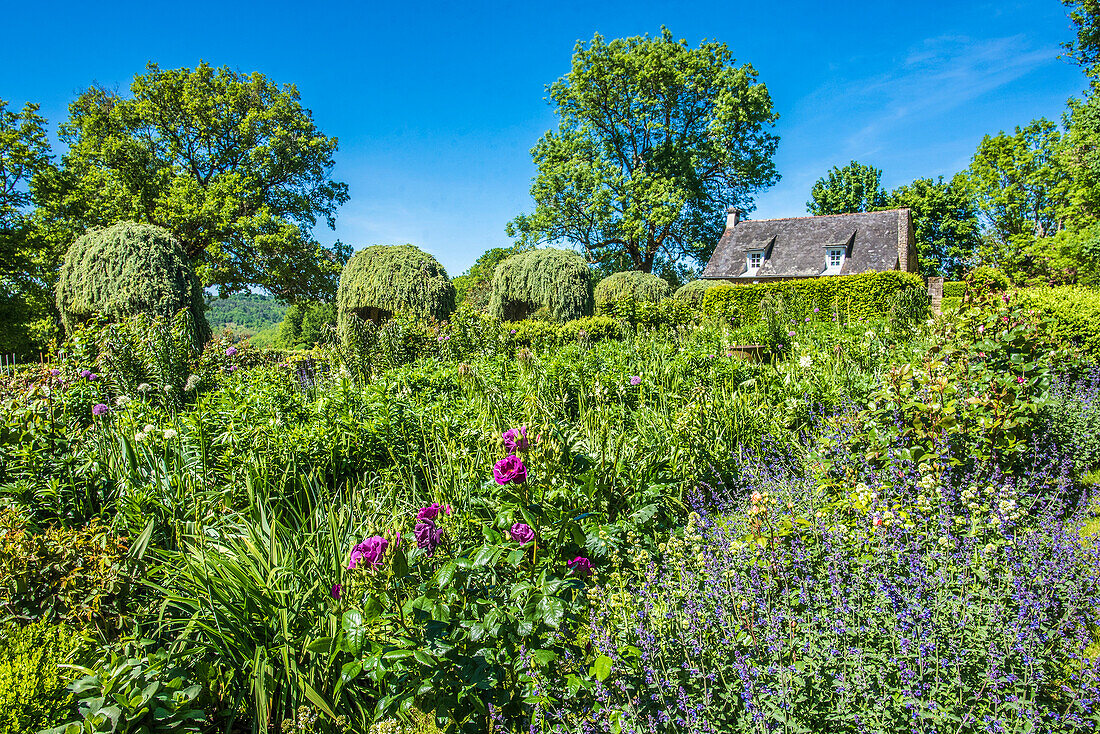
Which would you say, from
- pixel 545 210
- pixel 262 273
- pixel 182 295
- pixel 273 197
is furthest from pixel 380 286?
pixel 545 210

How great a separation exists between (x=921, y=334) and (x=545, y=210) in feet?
60.3

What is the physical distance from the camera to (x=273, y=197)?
20.3 m

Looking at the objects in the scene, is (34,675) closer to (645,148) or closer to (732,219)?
(645,148)

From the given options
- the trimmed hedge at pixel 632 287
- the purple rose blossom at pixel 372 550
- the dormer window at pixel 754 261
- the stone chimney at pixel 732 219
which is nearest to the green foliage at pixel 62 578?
the purple rose blossom at pixel 372 550

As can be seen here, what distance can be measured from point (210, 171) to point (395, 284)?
40.4ft

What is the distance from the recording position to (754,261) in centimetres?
2817

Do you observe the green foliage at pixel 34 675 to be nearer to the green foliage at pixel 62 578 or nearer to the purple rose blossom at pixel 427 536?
the green foliage at pixel 62 578

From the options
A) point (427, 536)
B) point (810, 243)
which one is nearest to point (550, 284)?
point (427, 536)

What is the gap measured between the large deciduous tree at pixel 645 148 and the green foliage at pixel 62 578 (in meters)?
21.6

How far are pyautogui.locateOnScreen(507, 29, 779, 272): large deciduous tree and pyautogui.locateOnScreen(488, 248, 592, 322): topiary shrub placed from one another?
29.5 feet

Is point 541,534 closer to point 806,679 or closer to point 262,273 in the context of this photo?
point 806,679

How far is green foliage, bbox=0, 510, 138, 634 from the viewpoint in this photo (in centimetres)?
198

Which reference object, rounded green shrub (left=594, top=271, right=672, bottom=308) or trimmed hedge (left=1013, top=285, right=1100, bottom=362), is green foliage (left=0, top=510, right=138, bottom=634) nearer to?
trimmed hedge (left=1013, top=285, right=1100, bottom=362)

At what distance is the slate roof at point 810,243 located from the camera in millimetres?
25906
